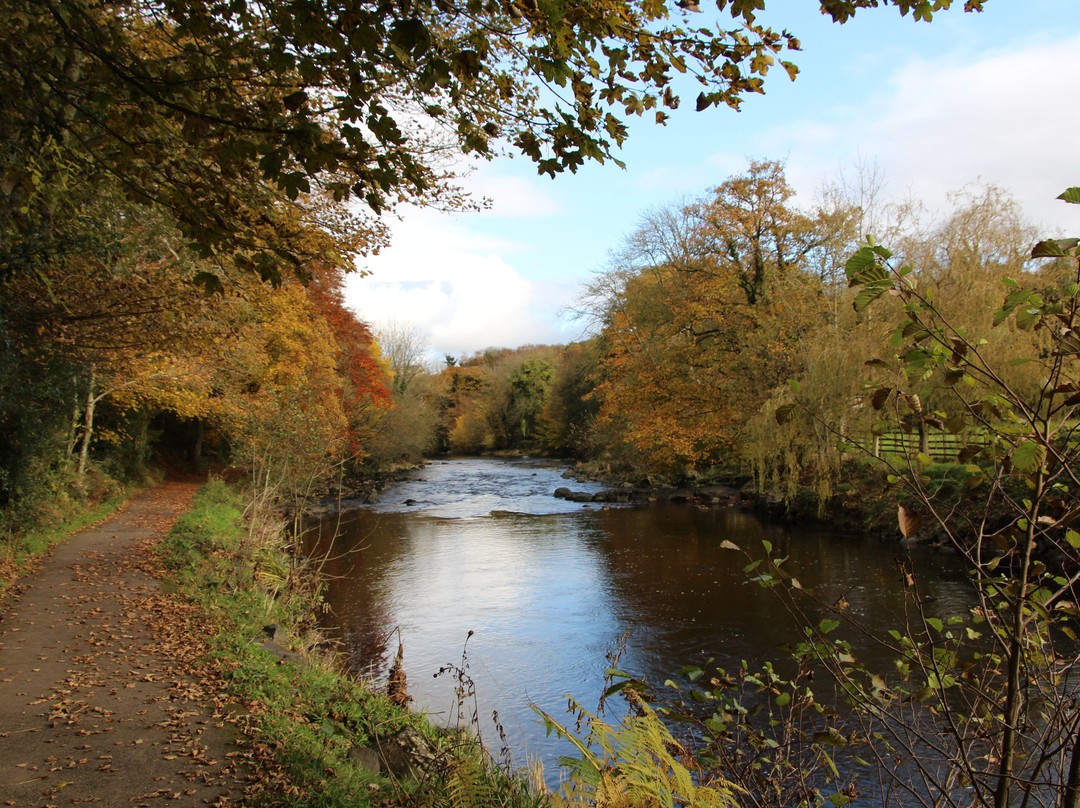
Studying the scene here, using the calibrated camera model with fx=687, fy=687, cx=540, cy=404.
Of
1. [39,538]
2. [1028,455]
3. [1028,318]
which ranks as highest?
[1028,318]

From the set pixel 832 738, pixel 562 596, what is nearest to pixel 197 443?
pixel 562 596

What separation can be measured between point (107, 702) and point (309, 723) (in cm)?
156

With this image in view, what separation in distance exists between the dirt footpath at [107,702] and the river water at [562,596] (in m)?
1.96

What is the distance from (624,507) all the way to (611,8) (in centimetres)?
2127

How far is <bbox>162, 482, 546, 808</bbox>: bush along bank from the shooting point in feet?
13.8

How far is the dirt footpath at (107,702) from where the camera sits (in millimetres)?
4164

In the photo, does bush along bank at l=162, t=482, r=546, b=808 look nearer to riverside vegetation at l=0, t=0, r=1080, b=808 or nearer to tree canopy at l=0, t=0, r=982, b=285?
riverside vegetation at l=0, t=0, r=1080, b=808

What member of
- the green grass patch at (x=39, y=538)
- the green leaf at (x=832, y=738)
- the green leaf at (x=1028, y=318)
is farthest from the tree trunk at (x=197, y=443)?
the green leaf at (x=1028, y=318)

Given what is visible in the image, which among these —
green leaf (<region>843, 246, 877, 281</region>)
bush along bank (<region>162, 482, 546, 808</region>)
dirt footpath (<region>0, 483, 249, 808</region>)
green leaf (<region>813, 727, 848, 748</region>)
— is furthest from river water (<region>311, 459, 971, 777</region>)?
green leaf (<region>843, 246, 877, 281</region>)

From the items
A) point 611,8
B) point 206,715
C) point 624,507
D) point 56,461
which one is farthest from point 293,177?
point 624,507

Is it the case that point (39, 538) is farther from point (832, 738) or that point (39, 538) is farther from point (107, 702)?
point (832, 738)

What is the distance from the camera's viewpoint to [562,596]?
42.0 ft

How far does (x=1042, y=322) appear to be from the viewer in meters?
2.20

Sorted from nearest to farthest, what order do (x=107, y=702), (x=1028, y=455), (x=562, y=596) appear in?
1. (x=1028, y=455)
2. (x=107, y=702)
3. (x=562, y=596)
